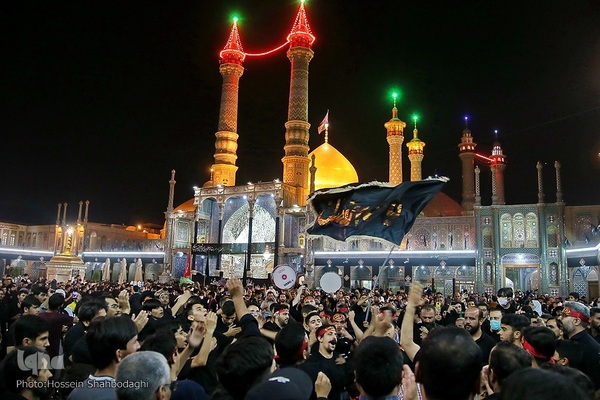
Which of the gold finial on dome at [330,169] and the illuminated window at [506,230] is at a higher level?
the gold finial on dome at [330,169]

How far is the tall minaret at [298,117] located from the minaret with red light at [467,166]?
14.9 meters

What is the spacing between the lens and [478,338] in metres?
6.09

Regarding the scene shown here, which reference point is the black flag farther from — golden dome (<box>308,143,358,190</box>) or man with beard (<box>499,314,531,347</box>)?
golden dome (<box>308,143,358,190</box>)

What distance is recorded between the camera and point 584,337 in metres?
5.14

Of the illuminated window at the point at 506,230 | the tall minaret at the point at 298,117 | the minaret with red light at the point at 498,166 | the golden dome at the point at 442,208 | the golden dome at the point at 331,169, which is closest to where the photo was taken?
the illuminated window at the point at 506,230

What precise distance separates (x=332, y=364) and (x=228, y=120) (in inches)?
1657

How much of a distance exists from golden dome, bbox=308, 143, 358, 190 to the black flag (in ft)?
113

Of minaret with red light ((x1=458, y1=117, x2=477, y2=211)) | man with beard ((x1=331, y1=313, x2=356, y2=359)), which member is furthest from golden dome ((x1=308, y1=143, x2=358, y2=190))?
man with beard ((x1=331, y1=313, x2=356, y2=359))

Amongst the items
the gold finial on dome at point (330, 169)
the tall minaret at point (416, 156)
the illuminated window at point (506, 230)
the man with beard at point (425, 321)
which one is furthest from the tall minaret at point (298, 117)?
the man with beard at point (425, 321)

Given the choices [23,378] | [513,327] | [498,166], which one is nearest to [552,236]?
[498,166]

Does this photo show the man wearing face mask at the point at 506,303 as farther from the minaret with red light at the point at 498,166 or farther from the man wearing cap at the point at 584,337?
the minaret with red light at the point at 498,166

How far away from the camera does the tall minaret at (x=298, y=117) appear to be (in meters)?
41.3

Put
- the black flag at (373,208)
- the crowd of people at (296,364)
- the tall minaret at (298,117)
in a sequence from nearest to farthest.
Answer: the crowd of people at (296,364) < the black flag at (373,208) < the tall minaret at (298,117)

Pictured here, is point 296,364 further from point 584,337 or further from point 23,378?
point 584,337
